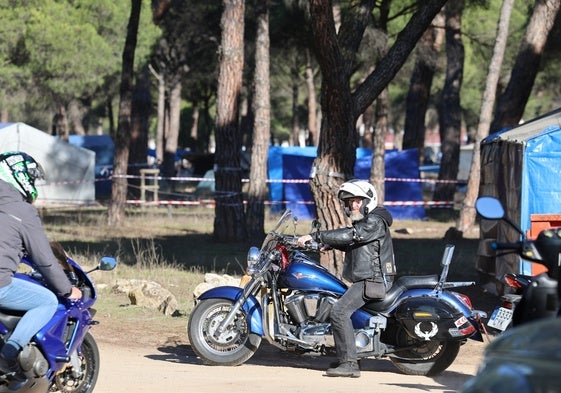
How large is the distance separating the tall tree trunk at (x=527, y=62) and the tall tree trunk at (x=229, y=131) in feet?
16.4

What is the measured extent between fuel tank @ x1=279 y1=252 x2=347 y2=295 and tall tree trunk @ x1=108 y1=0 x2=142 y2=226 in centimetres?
1580

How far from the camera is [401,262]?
1752 cm

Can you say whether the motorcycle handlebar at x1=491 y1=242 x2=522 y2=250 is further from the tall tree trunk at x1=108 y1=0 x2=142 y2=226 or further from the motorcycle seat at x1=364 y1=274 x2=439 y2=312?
the tall tree trunk at x1=108 y1=0 x2=142 y2=226

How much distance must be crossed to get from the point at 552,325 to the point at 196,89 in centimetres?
5155

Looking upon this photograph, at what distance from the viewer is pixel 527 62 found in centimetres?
1909

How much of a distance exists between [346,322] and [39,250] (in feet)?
9.55

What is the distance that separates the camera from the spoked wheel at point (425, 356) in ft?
29.3

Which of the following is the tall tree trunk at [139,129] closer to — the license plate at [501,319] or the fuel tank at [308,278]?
the fuel tank at [308,278]

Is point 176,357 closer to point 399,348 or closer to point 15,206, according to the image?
point 399,348

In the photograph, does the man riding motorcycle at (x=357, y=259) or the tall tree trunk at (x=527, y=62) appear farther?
the tall tree trunk at (x=527, y=62)

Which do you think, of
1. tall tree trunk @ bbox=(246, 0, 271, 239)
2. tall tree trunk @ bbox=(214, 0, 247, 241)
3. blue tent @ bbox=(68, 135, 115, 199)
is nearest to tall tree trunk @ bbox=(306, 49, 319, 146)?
blue tent @ bbox=(68, 135, 115, 199)

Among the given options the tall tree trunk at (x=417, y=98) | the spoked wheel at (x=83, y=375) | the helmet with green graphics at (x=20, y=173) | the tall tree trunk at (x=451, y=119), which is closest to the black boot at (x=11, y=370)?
the spoked wheel at (x=83, y=375)

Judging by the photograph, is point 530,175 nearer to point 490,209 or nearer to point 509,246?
point 509,246

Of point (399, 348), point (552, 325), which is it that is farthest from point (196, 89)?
point (552, 325)
